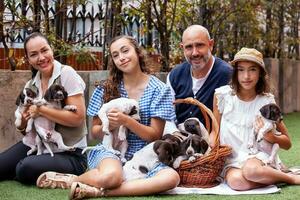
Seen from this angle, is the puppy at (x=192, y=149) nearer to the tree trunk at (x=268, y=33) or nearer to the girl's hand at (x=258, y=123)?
the girl's hand at (x=258, y=123)

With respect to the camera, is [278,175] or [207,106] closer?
[278,175]

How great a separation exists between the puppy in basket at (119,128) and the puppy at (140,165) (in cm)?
13

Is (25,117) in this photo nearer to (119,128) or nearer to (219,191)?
(119,128)

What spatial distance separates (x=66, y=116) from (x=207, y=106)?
1.16 metres

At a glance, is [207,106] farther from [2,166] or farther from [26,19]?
[26,19]

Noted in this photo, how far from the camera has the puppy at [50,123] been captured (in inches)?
178

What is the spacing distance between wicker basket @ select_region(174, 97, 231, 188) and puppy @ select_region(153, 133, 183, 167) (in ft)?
0.30

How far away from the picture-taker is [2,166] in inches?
190

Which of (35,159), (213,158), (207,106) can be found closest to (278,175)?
(213,158)

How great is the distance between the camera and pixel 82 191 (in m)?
3.95

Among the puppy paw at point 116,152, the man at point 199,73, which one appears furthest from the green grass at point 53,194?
the man at point 199,73

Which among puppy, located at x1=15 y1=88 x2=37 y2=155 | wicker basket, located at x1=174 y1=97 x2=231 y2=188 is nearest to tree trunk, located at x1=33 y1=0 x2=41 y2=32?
puppy, located at x1=15 y1=88 x2=37 y2=155

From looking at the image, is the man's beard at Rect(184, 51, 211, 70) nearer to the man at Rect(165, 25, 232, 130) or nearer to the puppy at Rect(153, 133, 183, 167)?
the man at Rect(165, 25, 232, 130)

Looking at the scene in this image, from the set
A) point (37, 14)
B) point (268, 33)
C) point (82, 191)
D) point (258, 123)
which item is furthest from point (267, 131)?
point (268, 33)
